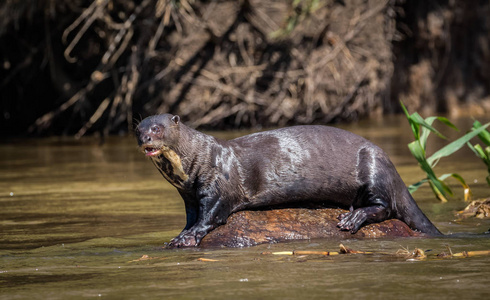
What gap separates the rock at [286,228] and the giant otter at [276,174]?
4 cm

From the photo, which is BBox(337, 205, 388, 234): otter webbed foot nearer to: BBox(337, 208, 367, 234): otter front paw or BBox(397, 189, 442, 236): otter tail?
BBox(337, 208, 367, 234): otter front paw

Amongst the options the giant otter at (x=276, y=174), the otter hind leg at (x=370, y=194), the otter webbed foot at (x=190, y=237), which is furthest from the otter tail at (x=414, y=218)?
the otter webbed foot at (x=190, y=237)

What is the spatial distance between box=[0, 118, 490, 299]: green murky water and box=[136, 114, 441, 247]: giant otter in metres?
0.30

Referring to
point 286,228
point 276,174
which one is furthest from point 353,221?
point 276,174

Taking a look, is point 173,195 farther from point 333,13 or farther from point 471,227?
point 333,13

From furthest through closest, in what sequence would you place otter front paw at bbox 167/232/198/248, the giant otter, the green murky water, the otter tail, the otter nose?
the otter tail, the giant otter, the otter nose, otter front paw at bbox 167/232/198/248, the green murky water

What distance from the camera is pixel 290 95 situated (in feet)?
40.0

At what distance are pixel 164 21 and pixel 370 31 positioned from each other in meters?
3.43

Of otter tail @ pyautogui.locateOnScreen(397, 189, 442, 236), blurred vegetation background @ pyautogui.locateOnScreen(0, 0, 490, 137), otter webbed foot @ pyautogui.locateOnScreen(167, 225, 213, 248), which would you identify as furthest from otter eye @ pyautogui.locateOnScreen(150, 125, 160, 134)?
blurred vegetation background @ pyautogui.locateOnScreen(0, 0, 490, 137)

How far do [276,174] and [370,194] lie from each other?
1.74 feet

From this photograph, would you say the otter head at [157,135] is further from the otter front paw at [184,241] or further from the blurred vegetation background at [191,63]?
the blurred vegetation background at [191,63]

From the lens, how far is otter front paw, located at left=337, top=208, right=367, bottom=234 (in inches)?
180

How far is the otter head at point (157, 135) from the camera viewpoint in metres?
4.50

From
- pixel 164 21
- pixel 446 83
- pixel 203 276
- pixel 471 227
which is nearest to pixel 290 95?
pixel 164 21
